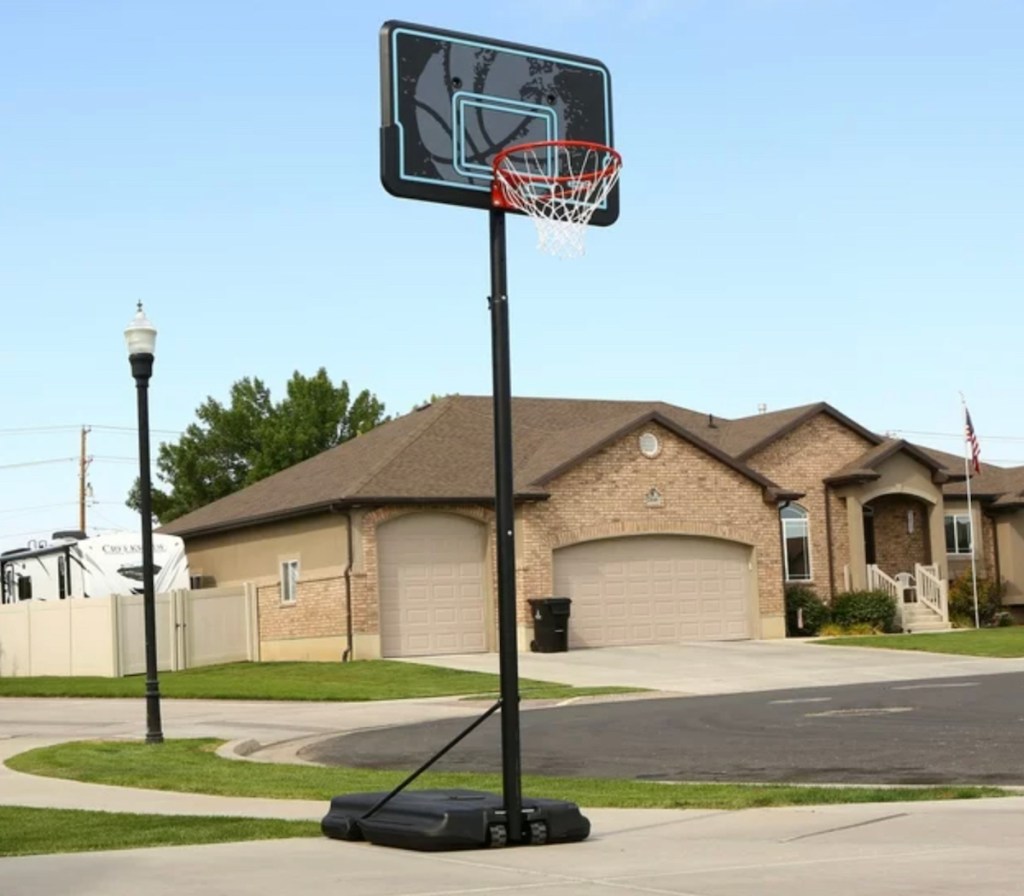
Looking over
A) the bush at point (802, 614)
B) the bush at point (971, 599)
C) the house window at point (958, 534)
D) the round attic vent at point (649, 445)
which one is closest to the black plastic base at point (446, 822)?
the round attic vent at point (649, 445)

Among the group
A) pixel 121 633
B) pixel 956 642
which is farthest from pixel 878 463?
pixel 121 633

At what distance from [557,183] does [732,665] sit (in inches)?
930

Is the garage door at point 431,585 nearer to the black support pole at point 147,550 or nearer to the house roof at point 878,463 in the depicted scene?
the house roof at point 878,463

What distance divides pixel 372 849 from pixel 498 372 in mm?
2949

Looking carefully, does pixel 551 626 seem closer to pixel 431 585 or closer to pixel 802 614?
pixel 431 585

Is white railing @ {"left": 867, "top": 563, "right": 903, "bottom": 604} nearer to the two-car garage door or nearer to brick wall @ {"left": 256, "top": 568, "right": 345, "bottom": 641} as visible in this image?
the two-car garage door

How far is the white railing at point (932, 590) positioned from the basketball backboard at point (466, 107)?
3485 cm

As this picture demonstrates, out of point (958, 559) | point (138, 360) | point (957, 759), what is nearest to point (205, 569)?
point (958, 559)

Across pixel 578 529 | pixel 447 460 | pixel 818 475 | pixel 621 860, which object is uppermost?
pixel 447 460

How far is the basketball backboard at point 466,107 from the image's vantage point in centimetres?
1034

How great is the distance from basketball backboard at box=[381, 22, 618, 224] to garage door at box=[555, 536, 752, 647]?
1070 inches

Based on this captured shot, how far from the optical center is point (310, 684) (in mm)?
31125

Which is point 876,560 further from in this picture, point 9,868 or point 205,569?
point 9,868

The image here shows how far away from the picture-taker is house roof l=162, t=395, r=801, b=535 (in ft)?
122
